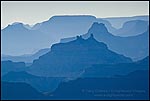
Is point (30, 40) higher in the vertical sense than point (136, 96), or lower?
higher

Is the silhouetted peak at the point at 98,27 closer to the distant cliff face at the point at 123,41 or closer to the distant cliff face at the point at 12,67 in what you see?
the distant cliff face at the point at 123,41

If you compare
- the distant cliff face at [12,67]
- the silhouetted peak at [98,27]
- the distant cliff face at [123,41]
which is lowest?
the distant cliff face at [12,67]

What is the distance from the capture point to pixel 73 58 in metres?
4.29

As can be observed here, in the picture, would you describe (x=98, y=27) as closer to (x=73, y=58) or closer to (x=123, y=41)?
(x=123, y=41)

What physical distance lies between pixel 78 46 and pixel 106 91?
2.36 ft

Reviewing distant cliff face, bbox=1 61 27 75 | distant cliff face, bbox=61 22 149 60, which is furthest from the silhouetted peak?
distant cliff face, bbox=1 61 27 75

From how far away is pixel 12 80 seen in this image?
14.1 feet

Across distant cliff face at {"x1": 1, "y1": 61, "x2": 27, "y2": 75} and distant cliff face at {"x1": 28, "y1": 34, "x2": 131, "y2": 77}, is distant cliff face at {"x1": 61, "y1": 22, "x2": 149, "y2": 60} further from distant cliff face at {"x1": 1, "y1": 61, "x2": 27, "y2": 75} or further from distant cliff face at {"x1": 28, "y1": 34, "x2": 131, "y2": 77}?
distant cliff face at {"x1": 1, "y1": 61, "x2": 27, "y2": 75}

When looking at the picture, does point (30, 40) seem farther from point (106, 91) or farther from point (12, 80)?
point (106, 91)

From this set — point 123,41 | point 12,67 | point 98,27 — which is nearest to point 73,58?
point 98,27

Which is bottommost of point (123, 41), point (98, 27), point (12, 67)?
point (12, 67)

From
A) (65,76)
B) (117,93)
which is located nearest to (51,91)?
(65,76)

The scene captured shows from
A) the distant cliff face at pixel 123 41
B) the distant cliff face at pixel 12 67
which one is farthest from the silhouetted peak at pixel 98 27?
the distant cliff face at pixel 12 67

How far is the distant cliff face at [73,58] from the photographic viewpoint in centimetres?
425
